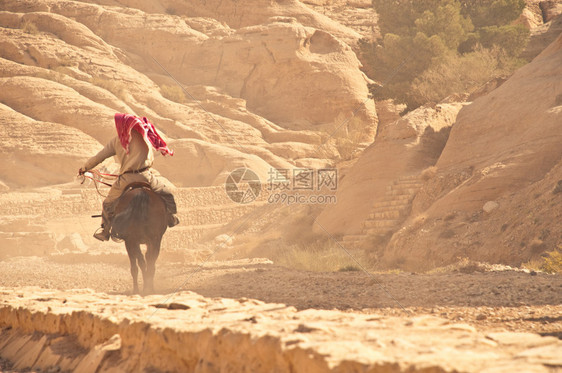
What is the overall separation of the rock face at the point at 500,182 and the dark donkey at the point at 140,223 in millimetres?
6013

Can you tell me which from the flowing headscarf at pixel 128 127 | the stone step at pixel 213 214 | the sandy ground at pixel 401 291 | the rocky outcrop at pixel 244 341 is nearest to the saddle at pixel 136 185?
the flowing headscarf at pixel 128 127

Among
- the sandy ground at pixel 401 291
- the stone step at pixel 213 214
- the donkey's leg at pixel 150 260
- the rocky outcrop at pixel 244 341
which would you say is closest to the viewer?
the rocky outcrop at pixel 244 341

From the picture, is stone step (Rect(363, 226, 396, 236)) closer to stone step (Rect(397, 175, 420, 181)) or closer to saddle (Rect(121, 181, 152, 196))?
stone step (Rect(397, 175, 420, 181))

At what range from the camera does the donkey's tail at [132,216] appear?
7078 millimetres

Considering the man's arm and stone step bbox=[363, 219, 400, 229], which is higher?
the man's arm

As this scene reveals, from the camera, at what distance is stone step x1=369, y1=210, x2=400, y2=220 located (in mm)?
14227

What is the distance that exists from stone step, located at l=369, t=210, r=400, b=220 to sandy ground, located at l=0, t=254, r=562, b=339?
222 inches

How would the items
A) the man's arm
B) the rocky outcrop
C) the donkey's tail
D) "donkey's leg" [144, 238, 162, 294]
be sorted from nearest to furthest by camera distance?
the rocky outcrop → the donkey's tail → "donkey's leg" [144, 238, 162, 294] → the man's arm

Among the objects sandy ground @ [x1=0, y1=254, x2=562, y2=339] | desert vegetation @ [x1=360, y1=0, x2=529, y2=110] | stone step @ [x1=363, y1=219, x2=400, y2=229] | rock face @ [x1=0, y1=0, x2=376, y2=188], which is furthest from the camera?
rock face @ [x1=0, y1=0, x2=376, y2=188]

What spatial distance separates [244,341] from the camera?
281 cm

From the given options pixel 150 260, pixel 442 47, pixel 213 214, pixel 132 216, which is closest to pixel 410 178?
pixel 150 260

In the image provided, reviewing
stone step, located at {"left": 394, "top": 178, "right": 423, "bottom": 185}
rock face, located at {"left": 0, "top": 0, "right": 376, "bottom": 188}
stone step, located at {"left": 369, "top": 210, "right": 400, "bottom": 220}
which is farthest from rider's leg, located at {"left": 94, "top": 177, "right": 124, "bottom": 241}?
rock face, located at {"left": 0, "top": 0, "right": 376, "bottom": 188}

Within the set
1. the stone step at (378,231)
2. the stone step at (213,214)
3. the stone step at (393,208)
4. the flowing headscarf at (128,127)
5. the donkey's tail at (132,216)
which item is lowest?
the stone step at (213,214)

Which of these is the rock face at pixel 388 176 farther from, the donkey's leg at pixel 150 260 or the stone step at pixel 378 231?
the donkey's leg at pixel 150 260
